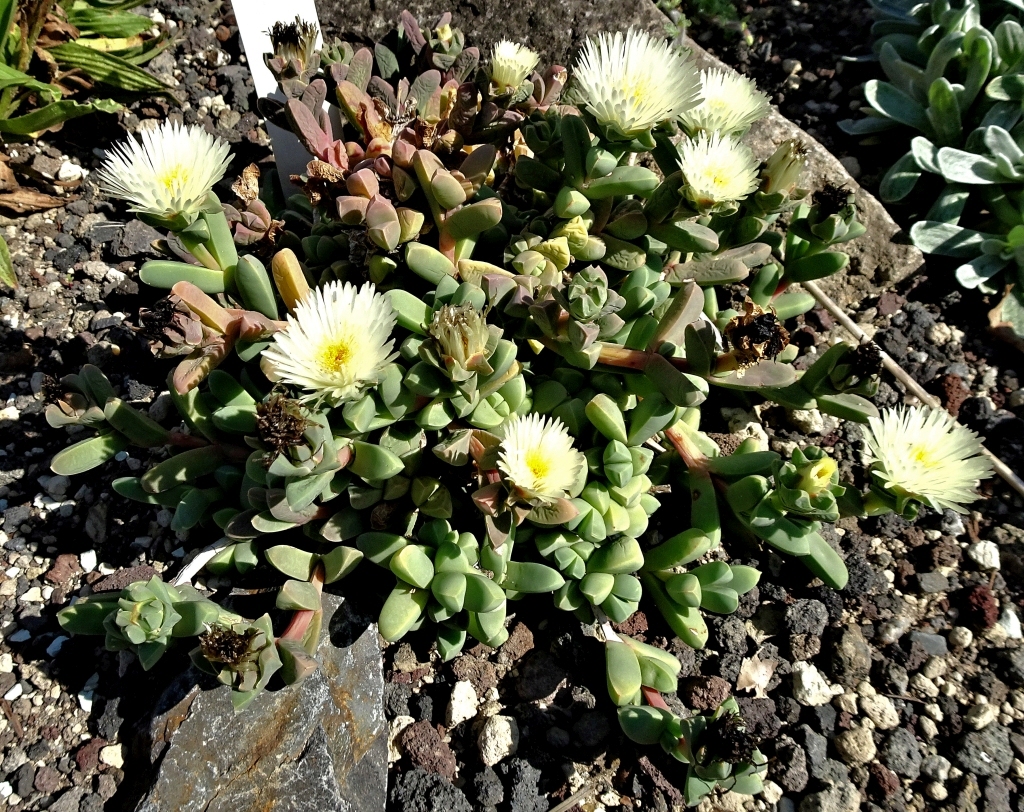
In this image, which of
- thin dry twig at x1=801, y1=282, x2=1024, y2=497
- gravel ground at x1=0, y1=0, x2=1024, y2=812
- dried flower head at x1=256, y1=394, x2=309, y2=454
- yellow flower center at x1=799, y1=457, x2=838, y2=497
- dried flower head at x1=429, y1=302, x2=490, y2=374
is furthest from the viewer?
thin dry twig at x1=801, y1=282, x2=1024, y2=497

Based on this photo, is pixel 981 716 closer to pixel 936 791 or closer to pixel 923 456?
pixel 936 791

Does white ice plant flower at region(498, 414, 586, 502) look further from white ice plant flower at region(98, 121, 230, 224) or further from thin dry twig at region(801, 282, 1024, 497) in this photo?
thin dry twig at region(801, 282, 1024, 497)

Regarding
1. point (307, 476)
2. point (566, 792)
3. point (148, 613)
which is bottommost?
point (566, 792)

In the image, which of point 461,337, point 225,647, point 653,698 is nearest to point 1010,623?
point 653,698

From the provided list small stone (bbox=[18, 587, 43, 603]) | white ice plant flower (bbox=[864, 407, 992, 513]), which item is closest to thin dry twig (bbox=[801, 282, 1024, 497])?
white ice plant flower (bbox=[864, 407, 992, 513])

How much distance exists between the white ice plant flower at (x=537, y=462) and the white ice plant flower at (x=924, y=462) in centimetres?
55

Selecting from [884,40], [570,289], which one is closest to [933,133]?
[884,40]

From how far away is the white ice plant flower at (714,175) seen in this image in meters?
1.47

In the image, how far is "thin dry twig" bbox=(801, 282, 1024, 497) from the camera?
1938mm

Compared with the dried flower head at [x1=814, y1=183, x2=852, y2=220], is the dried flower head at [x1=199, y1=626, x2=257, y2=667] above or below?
below

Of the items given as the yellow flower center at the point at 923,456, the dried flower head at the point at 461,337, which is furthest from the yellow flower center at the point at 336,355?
the yellow flower center at the point at 923,456

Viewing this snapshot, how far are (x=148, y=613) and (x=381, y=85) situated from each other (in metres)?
1.28

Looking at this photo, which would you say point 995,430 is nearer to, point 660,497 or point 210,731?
point 660,497

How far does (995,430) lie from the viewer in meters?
2.04
